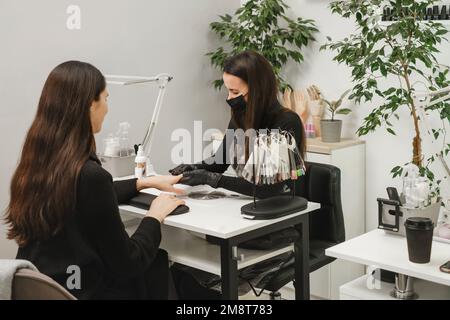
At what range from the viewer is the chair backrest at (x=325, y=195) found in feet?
9.00

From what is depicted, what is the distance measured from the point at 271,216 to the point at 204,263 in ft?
1.05

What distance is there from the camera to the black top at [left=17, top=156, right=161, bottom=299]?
1.91 metres

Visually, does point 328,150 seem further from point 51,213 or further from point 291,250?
point 51,213

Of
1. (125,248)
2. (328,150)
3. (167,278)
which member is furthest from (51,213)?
(328,150)

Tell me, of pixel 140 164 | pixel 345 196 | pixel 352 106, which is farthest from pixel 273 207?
pixel 352 106

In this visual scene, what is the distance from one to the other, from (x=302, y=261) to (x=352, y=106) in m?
1.48

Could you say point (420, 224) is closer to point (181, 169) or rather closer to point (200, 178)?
point (200, 178)

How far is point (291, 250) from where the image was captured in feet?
8.29

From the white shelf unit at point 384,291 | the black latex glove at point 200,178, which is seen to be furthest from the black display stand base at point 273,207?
the white shelf unit at point 384,291

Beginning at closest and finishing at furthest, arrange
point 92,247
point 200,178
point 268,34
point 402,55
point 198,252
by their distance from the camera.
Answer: point 92,247 → point 198,252 → point 200,178 → point 402,55 → point 268,34

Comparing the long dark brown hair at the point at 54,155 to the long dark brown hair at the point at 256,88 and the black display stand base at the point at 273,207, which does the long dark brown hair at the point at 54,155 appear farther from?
the long dark brown hair at the point at 256,88
